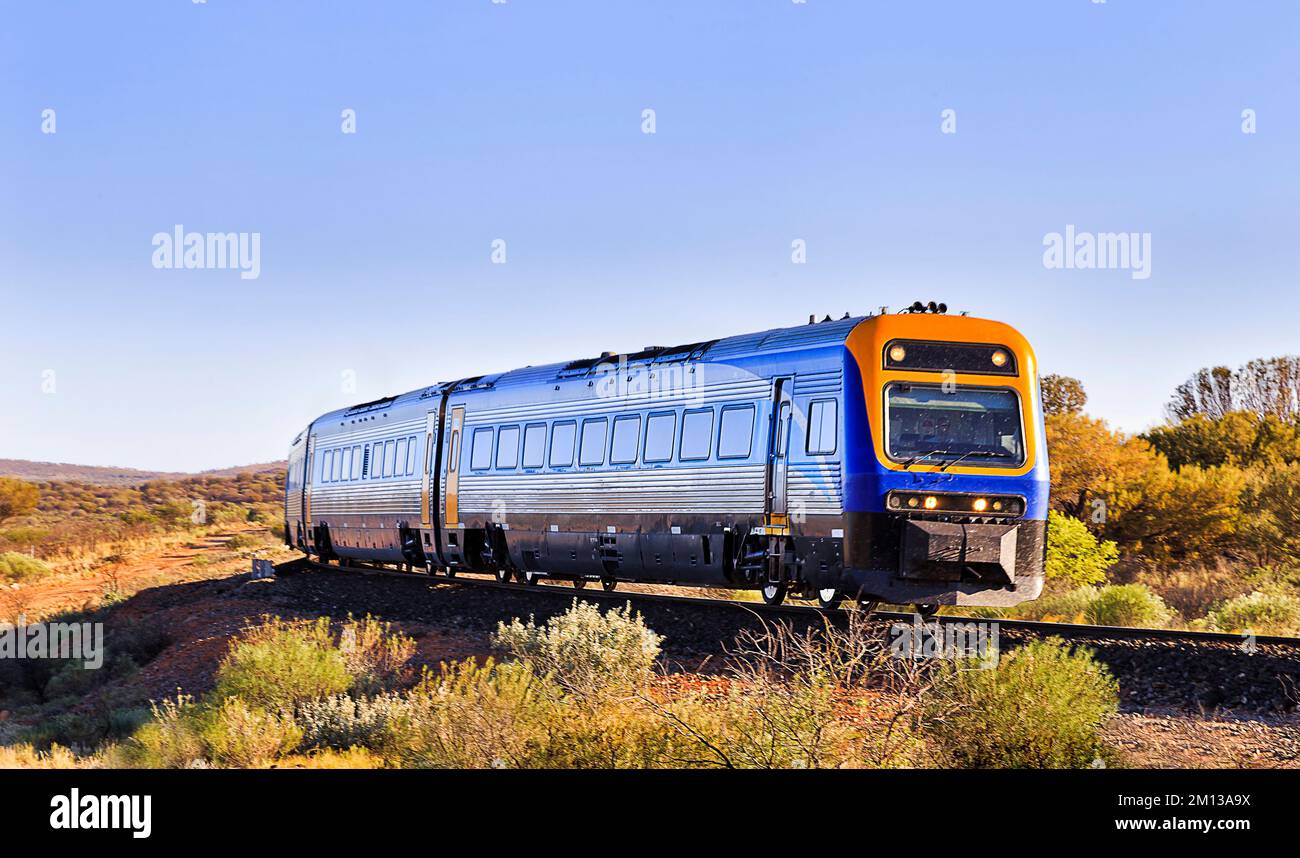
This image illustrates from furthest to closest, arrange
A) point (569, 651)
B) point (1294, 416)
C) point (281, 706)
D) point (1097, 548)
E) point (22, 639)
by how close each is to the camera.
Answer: point (1294, 416), point (1097, 548), point (22, 639), point (569, 651), point (281, 706)

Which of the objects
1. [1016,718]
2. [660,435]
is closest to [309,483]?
[660,435]

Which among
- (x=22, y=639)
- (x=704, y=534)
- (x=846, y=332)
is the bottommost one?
(x=22, y=639)

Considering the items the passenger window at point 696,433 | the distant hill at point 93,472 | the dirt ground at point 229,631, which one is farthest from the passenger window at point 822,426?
the distant hill at point 93,472

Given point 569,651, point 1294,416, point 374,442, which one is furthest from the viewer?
point 1294,416

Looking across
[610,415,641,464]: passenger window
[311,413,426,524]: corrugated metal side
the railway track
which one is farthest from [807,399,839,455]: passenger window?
[311,413,426,524]: corrugated metal side

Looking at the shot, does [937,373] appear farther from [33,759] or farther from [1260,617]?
[33,759]

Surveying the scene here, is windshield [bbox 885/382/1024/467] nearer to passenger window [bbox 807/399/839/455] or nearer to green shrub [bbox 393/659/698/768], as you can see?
passenger window [bbox 807/399/839/455]

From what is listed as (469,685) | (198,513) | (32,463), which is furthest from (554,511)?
(32,463)

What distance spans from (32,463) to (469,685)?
157 meters

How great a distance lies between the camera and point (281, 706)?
505 inches

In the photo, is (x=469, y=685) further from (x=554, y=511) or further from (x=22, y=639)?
(x=22, y=639)

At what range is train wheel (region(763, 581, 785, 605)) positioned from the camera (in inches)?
657

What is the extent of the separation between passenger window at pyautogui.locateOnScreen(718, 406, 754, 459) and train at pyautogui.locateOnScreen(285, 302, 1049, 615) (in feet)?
0.08

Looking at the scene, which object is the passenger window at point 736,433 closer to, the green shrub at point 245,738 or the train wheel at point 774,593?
the train wheel at point 774,593
